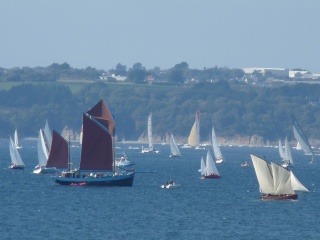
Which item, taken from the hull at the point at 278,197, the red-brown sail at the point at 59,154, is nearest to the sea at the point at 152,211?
the hull at the point at 278,197

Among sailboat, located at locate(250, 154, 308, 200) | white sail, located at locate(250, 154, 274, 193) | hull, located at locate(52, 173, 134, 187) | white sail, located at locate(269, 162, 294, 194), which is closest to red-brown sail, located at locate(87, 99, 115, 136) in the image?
hull, located at locate(52, 173, 134, 187)

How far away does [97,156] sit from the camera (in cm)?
11569

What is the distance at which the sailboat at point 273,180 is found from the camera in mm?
100188

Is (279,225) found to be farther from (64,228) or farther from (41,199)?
(41,199)

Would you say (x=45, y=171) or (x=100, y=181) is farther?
(x=45, y=171)

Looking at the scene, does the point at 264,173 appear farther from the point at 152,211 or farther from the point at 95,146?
the point at 95,146

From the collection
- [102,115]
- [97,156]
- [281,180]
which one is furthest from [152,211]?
[102,115]

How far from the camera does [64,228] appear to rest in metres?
81.6

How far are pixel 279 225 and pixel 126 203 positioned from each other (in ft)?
55.4

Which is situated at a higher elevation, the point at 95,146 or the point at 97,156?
the point at 95,146

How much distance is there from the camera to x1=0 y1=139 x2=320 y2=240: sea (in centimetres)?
8075

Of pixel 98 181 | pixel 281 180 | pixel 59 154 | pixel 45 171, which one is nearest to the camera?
pixel 281 180

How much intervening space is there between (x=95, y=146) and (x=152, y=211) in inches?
897

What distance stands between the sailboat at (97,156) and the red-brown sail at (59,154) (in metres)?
6.86
